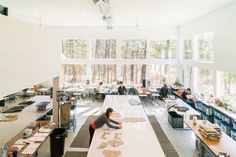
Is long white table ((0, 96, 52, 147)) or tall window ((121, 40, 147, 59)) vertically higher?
tall window ((121, 40, 147, 59))

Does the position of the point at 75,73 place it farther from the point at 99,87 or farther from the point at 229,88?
the point at 229,88

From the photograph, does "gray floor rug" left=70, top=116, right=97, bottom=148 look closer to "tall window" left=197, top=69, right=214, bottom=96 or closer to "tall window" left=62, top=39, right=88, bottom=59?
"tall window" left=197, top=69, right=214, bottom=96

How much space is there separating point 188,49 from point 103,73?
5.55m

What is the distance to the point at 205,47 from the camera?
9.58 meters

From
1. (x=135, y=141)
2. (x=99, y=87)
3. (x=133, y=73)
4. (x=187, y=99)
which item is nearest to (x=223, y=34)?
(x=187, y=99)

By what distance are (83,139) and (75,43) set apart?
8219 mm

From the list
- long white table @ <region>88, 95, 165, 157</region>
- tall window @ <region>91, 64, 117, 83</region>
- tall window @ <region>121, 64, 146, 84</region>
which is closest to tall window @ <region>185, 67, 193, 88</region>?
tall window @ <region>121, 64, 146, 84</region>

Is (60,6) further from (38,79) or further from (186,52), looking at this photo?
(186,52)

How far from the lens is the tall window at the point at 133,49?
13547mm

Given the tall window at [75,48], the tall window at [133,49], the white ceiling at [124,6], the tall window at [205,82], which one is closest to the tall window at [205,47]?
the tall window at [205,82]

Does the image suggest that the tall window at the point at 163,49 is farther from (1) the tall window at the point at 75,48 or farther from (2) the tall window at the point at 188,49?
(1) the tall window at the point at 75,48

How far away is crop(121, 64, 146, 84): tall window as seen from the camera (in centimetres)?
1361

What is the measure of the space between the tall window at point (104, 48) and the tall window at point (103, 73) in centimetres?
66

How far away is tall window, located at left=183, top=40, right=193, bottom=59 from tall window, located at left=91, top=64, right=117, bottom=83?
455 centimetres
